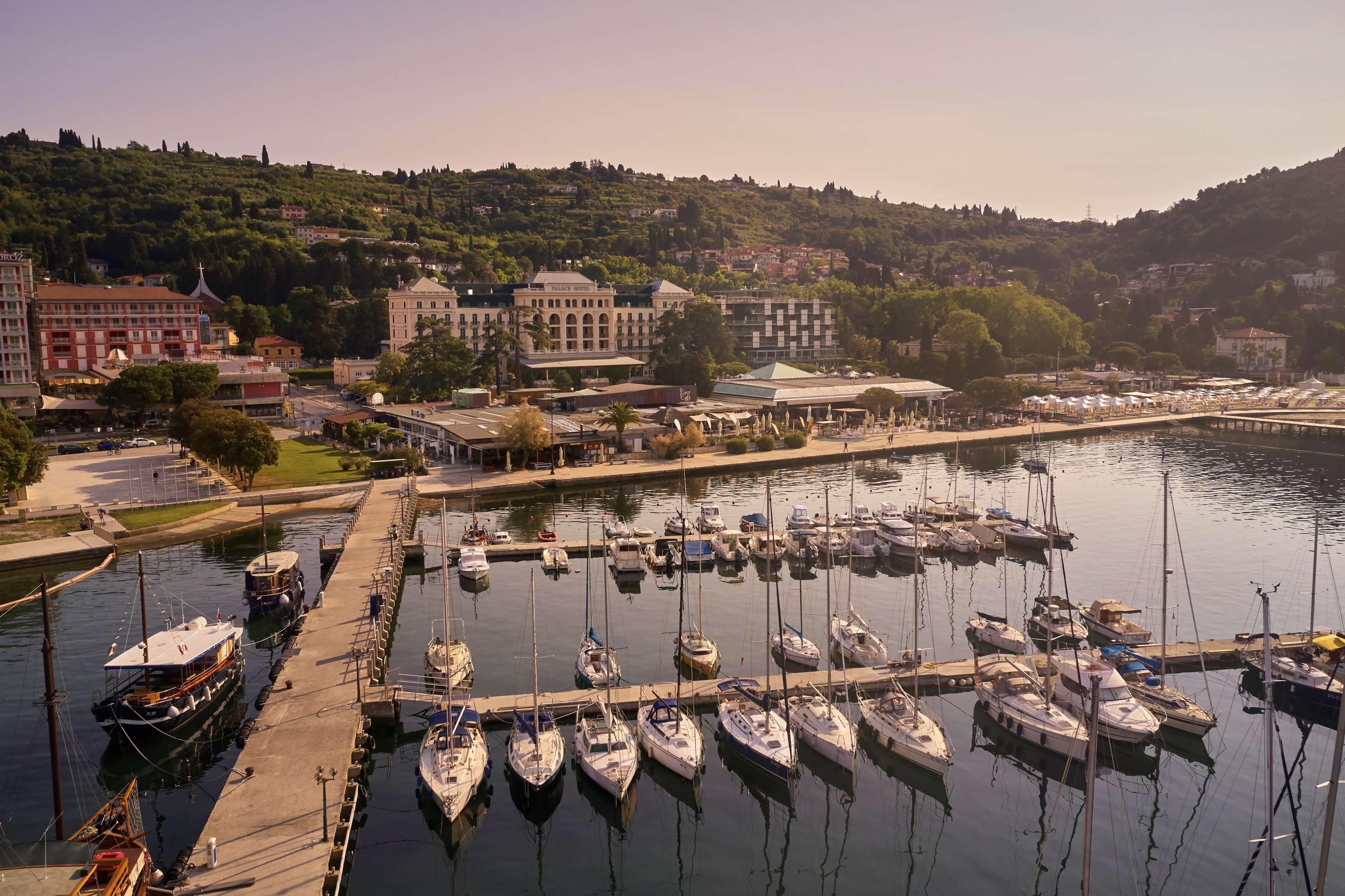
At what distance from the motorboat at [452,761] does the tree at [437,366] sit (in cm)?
6683

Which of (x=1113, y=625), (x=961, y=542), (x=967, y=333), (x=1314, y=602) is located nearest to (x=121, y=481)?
(x=961, y=542)

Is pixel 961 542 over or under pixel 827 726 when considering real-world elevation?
over

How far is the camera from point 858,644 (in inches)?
1383

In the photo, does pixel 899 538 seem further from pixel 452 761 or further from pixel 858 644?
pixel 452 761

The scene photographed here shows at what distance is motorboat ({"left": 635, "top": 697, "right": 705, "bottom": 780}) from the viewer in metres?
26.7

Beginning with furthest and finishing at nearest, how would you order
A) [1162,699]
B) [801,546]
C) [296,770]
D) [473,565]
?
[801,546] → [473,565] → [1162,699] → [296,770]

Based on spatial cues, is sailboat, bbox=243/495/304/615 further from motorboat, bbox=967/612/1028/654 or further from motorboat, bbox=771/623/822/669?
motorboat, bbox=967/612/1028/654

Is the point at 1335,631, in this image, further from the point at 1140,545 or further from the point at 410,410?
the point at 410,410

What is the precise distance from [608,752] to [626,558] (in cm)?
2125

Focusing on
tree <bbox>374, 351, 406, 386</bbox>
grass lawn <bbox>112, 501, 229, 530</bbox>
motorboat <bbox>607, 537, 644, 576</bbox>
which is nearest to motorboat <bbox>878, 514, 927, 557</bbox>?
motorboat <bbox>607, 537, 644, 576</bbox>

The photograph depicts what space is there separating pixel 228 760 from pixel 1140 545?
46710mm

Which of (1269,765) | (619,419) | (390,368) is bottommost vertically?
(1269,765)

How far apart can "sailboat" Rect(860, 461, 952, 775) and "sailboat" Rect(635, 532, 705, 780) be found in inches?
218

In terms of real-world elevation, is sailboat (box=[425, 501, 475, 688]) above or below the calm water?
above
